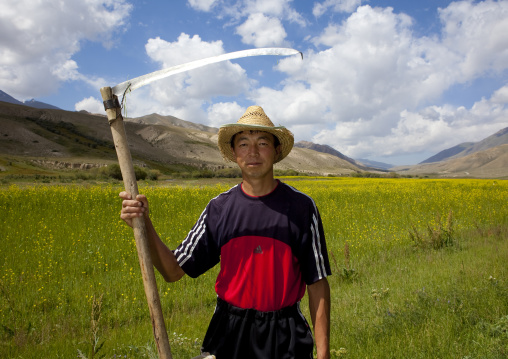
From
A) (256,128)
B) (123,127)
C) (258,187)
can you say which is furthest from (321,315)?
(123,127)

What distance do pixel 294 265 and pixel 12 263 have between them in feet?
18.7

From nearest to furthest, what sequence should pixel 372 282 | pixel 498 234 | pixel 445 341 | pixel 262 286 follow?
pixel 262 286 → pixel 445 341 → pixel 372 282 → pixel 498 234

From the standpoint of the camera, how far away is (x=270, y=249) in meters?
1.59

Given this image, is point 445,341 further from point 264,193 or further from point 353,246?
point 353,246

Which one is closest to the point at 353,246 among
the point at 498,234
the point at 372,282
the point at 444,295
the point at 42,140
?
the point at 372,282

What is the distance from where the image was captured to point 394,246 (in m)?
7.27

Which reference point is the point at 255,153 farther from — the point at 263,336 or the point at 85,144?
the point at 85,144

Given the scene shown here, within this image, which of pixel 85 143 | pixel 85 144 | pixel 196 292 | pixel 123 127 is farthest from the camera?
pixel 85 143

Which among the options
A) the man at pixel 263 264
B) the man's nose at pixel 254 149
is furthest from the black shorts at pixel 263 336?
the man's nose at pixel 254 149

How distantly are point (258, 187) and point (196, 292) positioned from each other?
3.60 metres

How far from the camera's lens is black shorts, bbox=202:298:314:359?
1.55 m

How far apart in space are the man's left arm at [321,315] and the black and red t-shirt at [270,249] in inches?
2.8

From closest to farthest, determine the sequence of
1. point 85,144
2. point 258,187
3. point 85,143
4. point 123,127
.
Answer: point 123,127, point 258,187, point 85,144, point 85,143

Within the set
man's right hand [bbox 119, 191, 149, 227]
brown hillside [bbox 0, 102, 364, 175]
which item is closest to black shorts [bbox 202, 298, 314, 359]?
man's right hand [bbox 119, 191, 149, 227]
